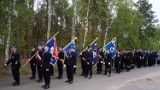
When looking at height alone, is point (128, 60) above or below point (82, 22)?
below

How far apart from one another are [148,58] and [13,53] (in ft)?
68.1

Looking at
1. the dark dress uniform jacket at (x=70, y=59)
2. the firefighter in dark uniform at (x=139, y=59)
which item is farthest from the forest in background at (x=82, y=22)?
the dark dress uniform jacket at (x=70, y=59)

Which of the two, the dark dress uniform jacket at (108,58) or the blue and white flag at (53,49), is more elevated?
the blue and white flag at (53,49)

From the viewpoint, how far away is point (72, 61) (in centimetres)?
1583

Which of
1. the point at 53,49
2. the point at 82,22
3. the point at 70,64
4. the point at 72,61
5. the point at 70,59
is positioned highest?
the point at 82,22

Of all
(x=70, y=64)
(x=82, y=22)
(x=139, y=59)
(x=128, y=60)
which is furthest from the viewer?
(x=82, y=22)

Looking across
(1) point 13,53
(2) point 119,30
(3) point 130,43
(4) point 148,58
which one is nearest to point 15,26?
(1) point 13,53

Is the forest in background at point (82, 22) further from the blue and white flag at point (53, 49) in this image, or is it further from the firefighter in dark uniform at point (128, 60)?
the blue and white flag at point (53, 49)

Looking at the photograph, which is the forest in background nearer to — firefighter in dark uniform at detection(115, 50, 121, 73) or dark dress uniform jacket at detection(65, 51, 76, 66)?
firefighter in dark uniform at detection(115, 50, 121, 73)

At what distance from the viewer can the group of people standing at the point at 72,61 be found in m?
13.8

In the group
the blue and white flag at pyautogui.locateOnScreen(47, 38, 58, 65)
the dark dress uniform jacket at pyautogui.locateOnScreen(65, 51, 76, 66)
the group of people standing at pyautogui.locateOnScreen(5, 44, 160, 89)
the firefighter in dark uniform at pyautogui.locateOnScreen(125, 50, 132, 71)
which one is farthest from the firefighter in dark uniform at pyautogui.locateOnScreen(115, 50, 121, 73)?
the dark dress uniform jacket at pyautogui.locateOnScreen(65, 51, 76, 66)

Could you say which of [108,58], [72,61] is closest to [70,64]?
[72,61]

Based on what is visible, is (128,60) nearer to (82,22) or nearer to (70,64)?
(70,64)

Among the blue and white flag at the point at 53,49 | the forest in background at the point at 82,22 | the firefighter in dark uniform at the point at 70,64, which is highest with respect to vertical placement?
the forest in background at the point at 82,22
